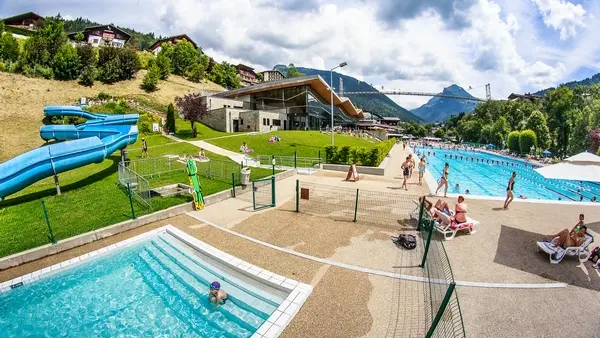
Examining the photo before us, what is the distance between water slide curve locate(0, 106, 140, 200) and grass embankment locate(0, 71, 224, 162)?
16.3 metres

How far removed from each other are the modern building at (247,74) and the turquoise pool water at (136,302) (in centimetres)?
11216

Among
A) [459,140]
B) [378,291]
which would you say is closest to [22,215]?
[378,291]

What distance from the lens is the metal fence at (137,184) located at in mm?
12293

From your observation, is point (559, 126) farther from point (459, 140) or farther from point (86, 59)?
point (86, 59)

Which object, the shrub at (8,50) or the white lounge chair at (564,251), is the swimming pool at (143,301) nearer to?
the white lounge chair at (564,251)

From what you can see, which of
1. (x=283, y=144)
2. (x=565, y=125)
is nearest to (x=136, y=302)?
(x=283, y=144)

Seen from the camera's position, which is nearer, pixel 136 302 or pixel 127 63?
pixel 136 302

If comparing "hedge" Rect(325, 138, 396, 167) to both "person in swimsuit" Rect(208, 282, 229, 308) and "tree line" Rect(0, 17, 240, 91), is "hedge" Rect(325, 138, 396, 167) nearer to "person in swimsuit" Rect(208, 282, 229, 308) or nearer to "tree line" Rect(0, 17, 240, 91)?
"person in swimsuit" Rect(208, 282, 229, 308)

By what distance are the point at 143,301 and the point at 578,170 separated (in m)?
13.1

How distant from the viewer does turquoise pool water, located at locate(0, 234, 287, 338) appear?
6008mm

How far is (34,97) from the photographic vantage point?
44.2 metres

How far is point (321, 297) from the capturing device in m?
6.01

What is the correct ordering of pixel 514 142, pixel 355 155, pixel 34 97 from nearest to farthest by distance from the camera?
pixel 355 155, pixel 34 97, pixel 514 142

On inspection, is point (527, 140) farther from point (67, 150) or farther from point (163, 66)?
point (163, 66)
